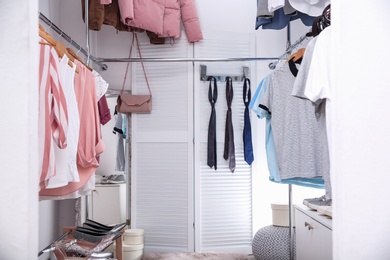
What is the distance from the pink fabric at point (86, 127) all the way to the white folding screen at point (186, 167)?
4.15ft

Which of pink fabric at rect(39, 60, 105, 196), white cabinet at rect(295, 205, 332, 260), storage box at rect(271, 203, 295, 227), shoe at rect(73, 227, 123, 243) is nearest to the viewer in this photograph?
white cabinet at rect(295, 205, 332, 260)

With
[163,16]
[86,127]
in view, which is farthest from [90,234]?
[163,16]

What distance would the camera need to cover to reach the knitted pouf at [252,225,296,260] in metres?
2.67

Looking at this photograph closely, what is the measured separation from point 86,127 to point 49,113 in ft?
1.84

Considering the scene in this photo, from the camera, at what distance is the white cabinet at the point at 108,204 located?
3.23 meters

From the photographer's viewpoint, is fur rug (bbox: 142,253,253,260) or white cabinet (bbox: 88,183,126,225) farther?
white cabinet (bbox: 88,183,126,225)

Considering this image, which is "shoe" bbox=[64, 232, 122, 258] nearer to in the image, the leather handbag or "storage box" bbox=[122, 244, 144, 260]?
"storage box" bbox=[122, 244, 144, 260]

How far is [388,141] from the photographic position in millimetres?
843

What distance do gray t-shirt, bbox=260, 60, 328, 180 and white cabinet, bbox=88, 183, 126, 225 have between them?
1831mm

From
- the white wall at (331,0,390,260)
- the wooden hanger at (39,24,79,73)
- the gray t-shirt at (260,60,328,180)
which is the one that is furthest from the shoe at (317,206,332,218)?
the wooden hanger at (39,24,79,73)

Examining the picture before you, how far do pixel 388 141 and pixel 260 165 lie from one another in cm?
256

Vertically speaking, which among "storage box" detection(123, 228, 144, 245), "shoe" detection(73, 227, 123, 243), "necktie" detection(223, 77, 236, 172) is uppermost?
"necktie" detection(223, 77, 236, 172)

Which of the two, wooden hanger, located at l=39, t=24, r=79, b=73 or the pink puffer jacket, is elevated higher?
the pink puffer jacket

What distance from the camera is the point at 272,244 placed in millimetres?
2717
